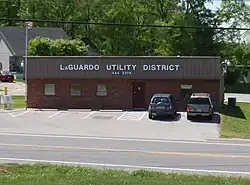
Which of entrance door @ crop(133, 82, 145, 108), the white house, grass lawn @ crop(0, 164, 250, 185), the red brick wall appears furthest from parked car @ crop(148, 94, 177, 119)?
the white house

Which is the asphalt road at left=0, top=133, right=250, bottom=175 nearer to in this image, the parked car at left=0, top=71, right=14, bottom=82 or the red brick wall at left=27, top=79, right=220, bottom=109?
the red brick wall at left=27, top=79, right=220, bottom=109

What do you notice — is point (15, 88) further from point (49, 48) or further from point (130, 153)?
point (130, 153)

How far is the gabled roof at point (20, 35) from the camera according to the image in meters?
84.9

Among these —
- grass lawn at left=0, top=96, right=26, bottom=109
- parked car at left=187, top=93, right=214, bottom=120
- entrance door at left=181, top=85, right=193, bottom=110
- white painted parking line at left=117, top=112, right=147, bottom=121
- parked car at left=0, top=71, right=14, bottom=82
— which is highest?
parked car at left=0, top=71, right=14, bottom=82

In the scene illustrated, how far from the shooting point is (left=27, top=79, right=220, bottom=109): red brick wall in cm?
4222

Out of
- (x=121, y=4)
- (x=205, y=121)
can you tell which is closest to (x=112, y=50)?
(x=121, y=4)

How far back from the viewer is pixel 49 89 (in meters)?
43.7

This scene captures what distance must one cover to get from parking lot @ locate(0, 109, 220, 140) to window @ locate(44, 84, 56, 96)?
2.35 m

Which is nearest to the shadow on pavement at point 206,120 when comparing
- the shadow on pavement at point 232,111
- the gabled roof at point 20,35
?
the shadow on pavement at point 232,111

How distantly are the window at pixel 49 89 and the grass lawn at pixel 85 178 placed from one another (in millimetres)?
28231

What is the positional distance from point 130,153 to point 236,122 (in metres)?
16.6

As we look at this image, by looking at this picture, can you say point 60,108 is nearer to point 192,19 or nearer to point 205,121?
point 205,121

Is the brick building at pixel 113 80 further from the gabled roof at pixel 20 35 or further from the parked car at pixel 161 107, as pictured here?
the gabled roof at pixel 20 35

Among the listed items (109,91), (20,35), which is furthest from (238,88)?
(20,35)
